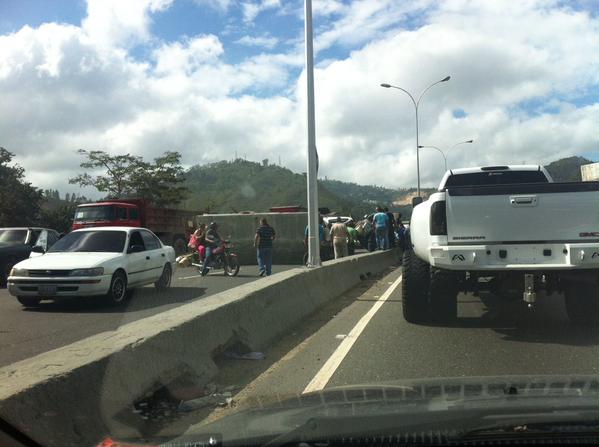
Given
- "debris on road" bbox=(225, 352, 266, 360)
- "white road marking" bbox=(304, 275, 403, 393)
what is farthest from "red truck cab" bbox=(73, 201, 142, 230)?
"debris on road" bbox=(225, 352, 266, 360)

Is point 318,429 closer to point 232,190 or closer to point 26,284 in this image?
point 26,284

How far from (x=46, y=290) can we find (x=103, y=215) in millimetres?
15358

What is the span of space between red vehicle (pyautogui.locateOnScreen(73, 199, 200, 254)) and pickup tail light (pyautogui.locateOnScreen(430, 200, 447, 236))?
783 inches

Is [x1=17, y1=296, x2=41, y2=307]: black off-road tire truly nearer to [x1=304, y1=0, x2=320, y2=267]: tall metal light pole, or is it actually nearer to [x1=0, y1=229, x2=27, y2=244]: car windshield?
[x1=304, y1=0, x2=320, y2=267]: tall metal light pole

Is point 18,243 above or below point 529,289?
above

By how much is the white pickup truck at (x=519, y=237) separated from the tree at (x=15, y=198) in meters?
42.9

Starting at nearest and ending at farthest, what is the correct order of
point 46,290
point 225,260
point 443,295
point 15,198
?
point 443,295 < point 46,290 < point 225,260 < point 15,198

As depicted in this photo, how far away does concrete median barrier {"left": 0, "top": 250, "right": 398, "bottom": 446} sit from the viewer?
3447 mm

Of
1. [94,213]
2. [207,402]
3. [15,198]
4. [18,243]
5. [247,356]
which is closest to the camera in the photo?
[207,402]

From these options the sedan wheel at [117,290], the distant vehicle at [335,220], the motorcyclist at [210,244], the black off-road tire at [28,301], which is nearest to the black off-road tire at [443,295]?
the sedan wheel at [117,290]

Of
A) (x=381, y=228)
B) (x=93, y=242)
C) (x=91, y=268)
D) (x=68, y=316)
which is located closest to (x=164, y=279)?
(x=93, y=242)

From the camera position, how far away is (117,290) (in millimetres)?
11375

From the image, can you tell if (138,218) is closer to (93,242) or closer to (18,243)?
(18,243)

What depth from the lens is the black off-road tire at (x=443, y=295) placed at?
7781 millimetres
